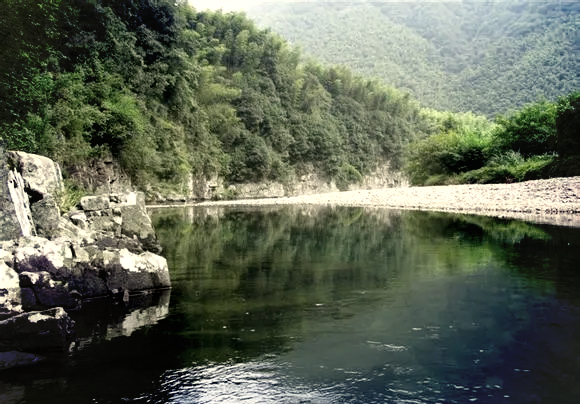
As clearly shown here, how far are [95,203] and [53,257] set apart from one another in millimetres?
5020

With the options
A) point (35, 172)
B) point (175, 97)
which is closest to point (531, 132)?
point (175, 97)

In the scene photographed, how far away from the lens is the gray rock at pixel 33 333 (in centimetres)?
687

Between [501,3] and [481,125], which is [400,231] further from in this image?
[501,3]

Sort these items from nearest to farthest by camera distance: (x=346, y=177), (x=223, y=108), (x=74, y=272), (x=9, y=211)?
(x=74, y=272)
(x=9, y=211)
(x=223, y=108)
(x=346, y=177)

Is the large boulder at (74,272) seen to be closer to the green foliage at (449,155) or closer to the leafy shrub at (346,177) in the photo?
the green foliage at (449,155)

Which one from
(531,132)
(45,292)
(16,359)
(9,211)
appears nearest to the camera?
(16,359)

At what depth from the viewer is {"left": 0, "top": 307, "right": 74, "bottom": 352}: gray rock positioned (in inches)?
271

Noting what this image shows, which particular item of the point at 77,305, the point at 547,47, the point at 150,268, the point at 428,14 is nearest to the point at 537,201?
the point at 150,268

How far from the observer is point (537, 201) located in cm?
2494

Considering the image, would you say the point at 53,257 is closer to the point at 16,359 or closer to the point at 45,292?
the point at 45,292

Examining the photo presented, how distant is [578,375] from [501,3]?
199996 millimetres

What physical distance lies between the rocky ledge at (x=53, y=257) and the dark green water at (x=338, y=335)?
1.59 feet

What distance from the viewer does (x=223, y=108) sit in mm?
60531

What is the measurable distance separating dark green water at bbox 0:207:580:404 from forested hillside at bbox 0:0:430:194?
13.7m
